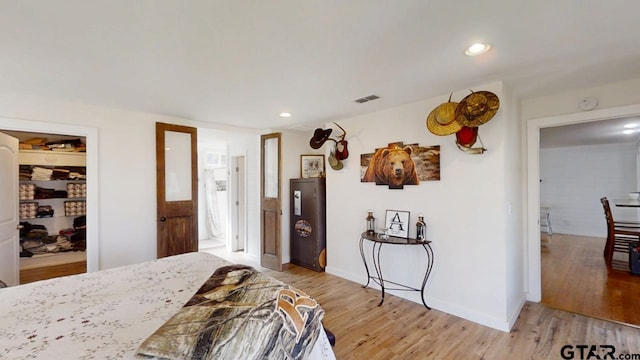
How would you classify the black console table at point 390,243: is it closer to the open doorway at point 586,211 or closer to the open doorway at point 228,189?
the open doorway at point 586,211

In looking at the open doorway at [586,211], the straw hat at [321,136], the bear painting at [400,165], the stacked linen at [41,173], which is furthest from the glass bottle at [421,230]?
the stacked linen at [41,173]

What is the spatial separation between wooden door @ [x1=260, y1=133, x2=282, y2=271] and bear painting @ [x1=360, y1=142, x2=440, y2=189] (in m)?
1.53

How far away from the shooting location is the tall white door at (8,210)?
284 cm

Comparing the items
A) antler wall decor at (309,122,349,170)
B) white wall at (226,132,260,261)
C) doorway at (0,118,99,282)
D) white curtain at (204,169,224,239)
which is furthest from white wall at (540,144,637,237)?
doorway at (0,118,99,282)

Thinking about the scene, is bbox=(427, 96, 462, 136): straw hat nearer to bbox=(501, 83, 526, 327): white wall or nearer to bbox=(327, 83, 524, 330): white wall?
bbox=(327, 83, 524, 330): white wall

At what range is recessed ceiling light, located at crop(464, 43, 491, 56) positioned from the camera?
71.9 inches

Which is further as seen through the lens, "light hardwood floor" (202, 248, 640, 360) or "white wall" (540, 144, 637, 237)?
"white wall" (540, 144, 637, 237)

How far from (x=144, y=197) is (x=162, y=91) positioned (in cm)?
146

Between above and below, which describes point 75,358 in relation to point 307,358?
above

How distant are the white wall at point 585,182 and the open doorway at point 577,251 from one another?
2cm

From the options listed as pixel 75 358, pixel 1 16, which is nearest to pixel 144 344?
pixel 75 358

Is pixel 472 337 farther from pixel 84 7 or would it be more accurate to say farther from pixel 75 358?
pixel 84 7

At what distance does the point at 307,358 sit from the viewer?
1.17 m

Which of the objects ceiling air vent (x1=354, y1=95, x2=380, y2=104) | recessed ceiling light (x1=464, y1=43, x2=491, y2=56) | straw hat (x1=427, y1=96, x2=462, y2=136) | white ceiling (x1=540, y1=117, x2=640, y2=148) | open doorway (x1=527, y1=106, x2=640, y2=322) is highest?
recessed ceiling light (x1=464, y1=43, x2=491, y2=56)
